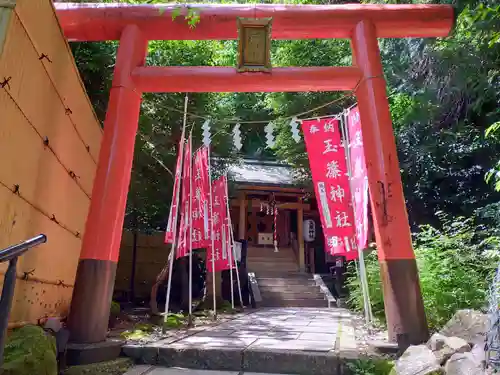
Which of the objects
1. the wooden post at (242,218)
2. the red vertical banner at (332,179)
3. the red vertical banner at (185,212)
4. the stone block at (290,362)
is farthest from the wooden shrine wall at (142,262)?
the stone block at (290,362)

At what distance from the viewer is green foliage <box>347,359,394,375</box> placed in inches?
145

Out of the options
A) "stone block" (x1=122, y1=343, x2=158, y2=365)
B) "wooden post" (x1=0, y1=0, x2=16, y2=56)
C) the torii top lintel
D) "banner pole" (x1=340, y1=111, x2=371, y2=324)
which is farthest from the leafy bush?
"wooden post" (x1=0, y1=0, x2=16, y2=56)

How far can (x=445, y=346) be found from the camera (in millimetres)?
3416

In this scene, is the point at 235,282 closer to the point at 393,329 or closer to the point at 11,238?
the point at 393,329

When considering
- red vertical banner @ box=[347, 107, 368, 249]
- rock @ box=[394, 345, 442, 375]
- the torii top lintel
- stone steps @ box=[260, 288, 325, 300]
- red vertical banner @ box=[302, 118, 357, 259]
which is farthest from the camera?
stone steps @ box=[260, 288, 325, 300]

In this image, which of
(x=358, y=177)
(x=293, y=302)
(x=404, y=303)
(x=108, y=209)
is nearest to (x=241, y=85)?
(x=358, y=177)

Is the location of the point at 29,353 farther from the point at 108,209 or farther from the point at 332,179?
the point at 332,179

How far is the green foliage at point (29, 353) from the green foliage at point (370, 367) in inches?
102

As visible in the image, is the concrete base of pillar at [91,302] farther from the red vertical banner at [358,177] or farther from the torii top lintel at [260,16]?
the red vertical banner at [358,177]

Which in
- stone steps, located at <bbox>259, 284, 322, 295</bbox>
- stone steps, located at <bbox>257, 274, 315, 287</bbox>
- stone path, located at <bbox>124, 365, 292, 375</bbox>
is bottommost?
stone path, located at <bbox>124, 365, 292, 375</bbox>

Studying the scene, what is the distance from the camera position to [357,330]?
5922 mm

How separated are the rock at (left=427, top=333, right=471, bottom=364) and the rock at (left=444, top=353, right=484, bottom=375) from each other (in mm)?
122

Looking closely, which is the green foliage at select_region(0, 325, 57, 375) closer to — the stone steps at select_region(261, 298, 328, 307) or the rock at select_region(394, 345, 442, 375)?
the rock at select_region(394, 345, 442, 375)

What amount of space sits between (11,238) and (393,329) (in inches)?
150
